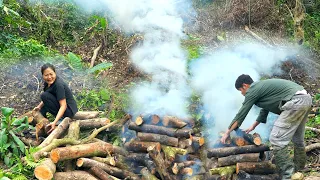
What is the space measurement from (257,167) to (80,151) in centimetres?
264

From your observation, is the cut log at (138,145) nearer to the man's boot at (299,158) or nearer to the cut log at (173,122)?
the cut log at (173,122)

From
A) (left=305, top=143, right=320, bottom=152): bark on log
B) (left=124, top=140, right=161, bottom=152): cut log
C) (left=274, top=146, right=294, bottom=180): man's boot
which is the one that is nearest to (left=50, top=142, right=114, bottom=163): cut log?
(left=124, top=140, right=161, bottom=152): cut log

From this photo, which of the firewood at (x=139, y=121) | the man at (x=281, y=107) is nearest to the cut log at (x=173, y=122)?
the firewood at (x=139, y=121)

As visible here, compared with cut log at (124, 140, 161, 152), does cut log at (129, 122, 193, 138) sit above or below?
above

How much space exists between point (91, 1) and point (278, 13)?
643 centimetres

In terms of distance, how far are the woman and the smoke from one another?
2.45 meters

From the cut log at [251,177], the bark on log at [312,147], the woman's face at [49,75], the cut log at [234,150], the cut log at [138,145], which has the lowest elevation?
the cut log at [251,177]

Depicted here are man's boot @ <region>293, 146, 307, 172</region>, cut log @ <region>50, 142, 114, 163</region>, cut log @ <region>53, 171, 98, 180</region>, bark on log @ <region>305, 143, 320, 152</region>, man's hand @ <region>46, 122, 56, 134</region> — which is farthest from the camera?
bark on log @ <region>305, 143, 320, 152</region>

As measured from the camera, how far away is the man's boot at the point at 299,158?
5703mm

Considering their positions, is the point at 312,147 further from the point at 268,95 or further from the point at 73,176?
the point at 73,176

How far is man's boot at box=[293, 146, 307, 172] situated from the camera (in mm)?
5703

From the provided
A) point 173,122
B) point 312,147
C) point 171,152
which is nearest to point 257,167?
point 171,152

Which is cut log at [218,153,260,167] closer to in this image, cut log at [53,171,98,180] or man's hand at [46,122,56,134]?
cut log at [53,171,98,180]

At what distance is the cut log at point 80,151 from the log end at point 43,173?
1.26 ft
